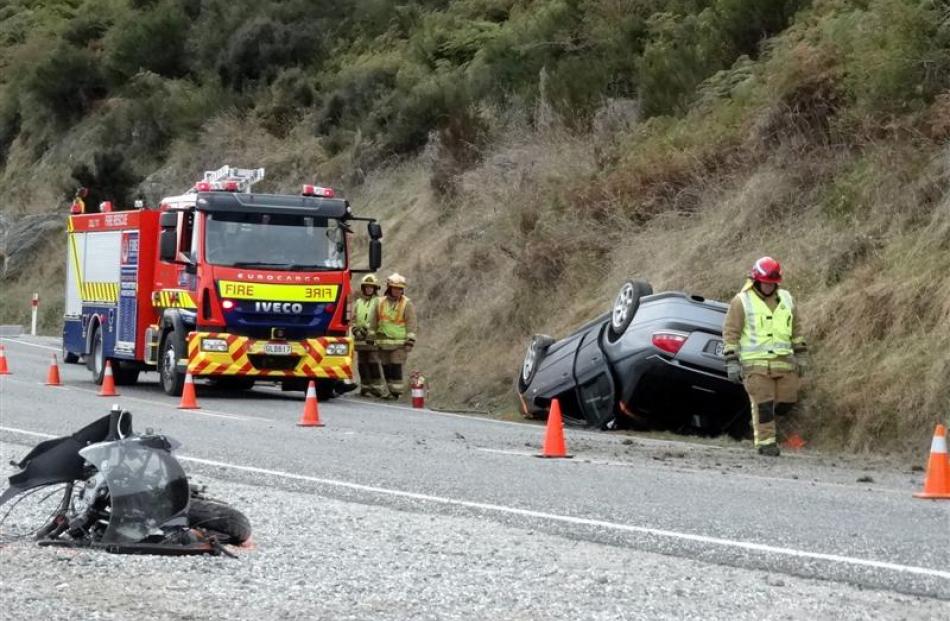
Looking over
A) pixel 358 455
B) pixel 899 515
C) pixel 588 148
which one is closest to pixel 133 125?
pixel 588 148

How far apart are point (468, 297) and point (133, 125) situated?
2648 centimetres

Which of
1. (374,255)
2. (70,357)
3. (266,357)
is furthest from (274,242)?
(70,357)

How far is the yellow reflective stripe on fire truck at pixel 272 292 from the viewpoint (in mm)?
21219

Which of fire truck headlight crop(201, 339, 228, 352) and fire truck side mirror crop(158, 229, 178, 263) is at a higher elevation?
fire truck side mirror crop(158, 229, 178, 263)

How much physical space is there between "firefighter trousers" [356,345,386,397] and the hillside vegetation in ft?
3.44

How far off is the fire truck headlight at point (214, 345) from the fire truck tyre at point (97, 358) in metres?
4.03

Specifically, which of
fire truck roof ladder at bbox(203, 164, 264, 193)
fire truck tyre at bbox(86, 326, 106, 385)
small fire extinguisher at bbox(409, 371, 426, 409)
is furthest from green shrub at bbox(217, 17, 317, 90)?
small fire extinguisher at bbox(409, 371, 426, 409)

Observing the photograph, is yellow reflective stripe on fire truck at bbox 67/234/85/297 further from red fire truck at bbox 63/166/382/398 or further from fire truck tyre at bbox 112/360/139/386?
red fire truck at bbox 63/166/382/398

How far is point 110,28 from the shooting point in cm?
5706

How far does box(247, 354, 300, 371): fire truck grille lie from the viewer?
21.4m

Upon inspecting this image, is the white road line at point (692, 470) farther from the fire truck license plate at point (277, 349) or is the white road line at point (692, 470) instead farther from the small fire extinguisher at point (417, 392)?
the small fire extinguisher at point (417, 392)

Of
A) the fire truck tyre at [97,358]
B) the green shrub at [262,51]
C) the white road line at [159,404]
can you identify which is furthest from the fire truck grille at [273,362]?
the green shrub at [262,51]

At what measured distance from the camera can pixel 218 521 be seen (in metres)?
8.87

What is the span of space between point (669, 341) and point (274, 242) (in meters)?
6.95
